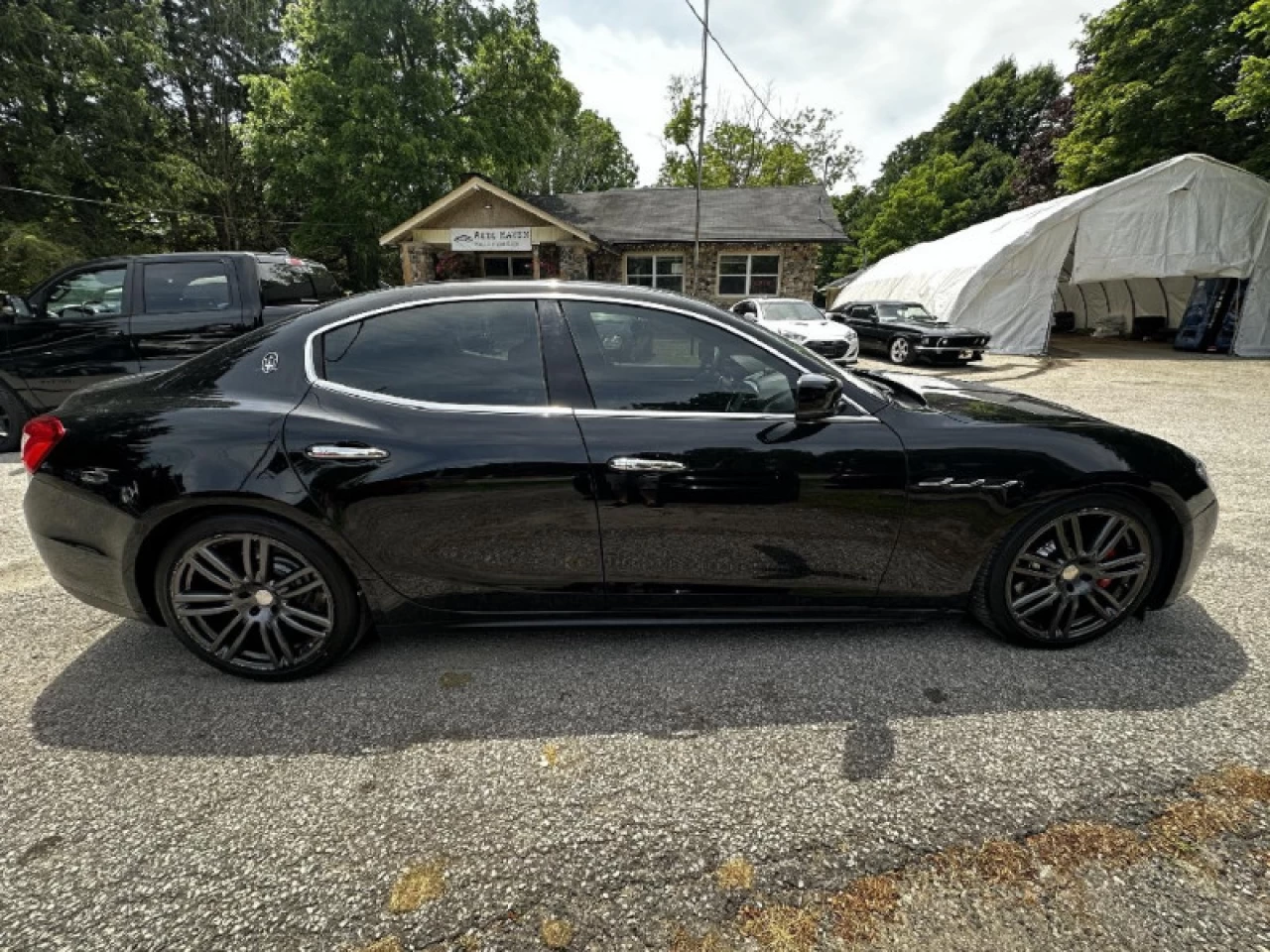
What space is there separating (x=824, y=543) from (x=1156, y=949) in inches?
51.2

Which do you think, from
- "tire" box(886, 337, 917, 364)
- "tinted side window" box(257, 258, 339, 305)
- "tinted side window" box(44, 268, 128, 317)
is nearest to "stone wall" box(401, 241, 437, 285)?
"tinted side window" box(257, 258, 339, 305)

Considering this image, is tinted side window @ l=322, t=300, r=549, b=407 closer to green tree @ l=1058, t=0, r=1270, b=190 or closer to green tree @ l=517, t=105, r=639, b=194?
green tree @ l=1058, t=0, r=1270, b=190

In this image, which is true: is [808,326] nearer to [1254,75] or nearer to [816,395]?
[816,395]

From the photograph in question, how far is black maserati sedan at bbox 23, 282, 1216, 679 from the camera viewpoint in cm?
205

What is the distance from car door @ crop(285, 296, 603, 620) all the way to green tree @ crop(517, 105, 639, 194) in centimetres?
3485

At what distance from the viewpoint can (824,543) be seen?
2168 mm

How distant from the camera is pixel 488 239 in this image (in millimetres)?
16375

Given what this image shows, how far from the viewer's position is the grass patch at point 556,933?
1.30 meters

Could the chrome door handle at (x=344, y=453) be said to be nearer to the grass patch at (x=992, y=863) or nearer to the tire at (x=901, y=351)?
the grass patch at (x=992, y=863)

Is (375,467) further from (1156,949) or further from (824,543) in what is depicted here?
(1156,949)

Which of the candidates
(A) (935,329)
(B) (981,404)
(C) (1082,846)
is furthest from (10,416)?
(A) (935,329)

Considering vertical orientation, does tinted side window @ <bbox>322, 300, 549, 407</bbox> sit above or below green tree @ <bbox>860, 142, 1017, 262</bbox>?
below

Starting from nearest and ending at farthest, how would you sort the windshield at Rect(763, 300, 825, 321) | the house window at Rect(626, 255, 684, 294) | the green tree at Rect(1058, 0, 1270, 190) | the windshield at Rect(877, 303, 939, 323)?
the windshield at Rect(763, 300, 825, 321) → the windshield at Rect(877, 303, 939, 323) → the green tree at Rect(1058, 0, 1270, 190) → the house window at Rect(626, 255, 684, 294)

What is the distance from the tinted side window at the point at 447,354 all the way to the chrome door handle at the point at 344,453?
244mm
